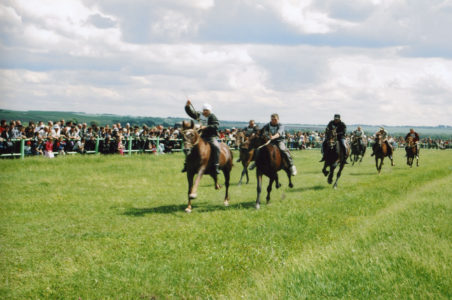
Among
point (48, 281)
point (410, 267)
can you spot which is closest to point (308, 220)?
point (410, 267)

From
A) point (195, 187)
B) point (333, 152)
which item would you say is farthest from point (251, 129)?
point (195, 187)

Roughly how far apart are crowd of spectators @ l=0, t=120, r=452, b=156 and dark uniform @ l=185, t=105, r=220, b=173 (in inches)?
163

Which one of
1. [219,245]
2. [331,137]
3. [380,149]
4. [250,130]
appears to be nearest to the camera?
[219,245]

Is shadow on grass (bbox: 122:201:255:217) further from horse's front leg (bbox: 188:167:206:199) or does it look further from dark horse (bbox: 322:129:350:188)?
dark horse (bbox: 322:129:350:188)

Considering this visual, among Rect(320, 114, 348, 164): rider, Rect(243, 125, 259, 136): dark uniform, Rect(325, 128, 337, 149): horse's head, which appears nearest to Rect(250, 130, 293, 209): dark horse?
Rect(243, 125, 259, 136): dark uniform

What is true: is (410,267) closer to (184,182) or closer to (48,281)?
(48,281)

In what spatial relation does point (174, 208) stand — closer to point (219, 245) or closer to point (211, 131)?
point (211, 131)

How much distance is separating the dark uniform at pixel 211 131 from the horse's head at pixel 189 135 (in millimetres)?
619

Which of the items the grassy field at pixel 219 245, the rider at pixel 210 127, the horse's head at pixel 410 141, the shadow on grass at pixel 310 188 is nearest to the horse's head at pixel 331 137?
the shadow on grass at pixel 310 188

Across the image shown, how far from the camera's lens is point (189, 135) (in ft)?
35.0

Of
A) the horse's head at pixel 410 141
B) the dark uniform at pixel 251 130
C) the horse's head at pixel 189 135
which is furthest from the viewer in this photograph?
the horse's head at pixel 410 141

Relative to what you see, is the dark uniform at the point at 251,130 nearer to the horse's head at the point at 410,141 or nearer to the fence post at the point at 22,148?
the fence post at the point at 22,148

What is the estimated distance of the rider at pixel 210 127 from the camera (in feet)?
37.5

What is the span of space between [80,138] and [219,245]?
17253 mm
